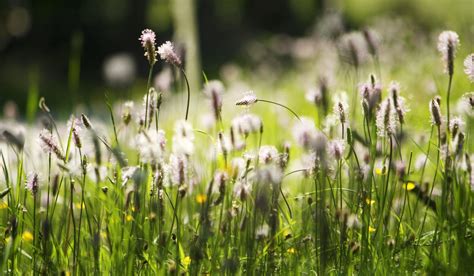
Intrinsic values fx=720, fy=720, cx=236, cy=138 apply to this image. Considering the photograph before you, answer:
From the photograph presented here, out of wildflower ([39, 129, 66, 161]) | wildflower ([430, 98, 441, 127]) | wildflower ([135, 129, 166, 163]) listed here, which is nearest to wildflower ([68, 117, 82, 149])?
wildflower ([39, 129, 66, 161])

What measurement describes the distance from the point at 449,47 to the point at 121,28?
54.0ft

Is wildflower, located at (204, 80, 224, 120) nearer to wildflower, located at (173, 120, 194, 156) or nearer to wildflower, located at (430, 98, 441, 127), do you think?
wildflower, located at (173, 120, 194, 156)

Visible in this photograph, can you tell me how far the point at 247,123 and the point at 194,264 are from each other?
45 cm

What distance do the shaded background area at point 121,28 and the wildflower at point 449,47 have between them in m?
14.4

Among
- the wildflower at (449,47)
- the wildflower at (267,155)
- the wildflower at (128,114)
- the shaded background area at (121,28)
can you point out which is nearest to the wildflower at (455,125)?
the wildflower at (449,47)

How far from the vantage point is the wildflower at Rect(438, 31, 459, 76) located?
1882 mm

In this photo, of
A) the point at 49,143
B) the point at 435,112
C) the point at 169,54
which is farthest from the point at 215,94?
the point at 435,112

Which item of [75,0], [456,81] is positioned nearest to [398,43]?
[456,81]

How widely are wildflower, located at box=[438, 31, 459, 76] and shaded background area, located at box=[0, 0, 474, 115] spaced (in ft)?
47.2

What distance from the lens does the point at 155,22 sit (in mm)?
17906

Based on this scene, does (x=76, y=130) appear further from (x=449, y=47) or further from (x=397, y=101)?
(x=449, y=47)

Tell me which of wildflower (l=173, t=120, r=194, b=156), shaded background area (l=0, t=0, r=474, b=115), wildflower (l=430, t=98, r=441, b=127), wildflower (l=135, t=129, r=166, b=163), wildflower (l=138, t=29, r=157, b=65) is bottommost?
wildflower (l=135, t=129, r=166, b=163)

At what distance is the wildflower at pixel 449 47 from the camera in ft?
6.17

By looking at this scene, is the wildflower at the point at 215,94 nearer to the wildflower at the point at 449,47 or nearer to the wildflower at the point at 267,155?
the wildflower at the point at 267,155
